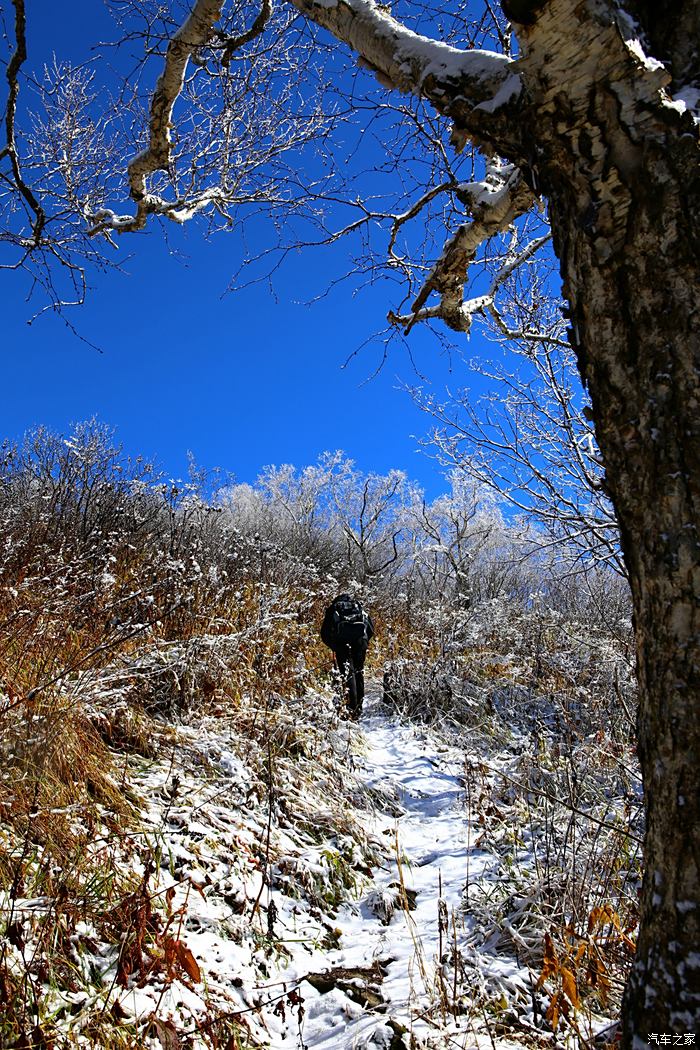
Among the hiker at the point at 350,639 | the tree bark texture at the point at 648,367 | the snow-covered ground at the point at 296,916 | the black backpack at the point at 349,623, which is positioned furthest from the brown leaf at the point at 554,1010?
the black backpack at the point at 349,623

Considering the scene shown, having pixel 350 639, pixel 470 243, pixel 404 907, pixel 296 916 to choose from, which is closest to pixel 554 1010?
pixel 404 907

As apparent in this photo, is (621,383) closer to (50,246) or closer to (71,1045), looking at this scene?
(71,1045)

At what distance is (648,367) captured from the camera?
1261 millimetres

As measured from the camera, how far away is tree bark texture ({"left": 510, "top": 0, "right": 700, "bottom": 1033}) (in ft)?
3.90

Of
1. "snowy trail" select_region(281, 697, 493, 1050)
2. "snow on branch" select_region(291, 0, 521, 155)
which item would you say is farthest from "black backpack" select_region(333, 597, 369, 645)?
"snow on branch" select_region(291, 0, 521, 155)

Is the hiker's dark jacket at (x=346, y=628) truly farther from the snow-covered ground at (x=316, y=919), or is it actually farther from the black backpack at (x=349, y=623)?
the snow-covered ground at (x=316, y=919)

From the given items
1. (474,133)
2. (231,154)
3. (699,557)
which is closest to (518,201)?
(474,133)

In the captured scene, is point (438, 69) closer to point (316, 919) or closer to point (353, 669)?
point (316, 919)

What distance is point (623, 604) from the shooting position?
40.4 ft

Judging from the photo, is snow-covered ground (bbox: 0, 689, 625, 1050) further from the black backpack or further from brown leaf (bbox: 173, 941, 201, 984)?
the black backpack

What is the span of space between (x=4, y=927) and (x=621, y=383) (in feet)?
8.49

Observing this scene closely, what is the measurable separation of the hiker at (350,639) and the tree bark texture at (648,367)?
16.8 feet

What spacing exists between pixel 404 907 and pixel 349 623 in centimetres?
355

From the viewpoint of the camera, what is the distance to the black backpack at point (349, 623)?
640 cm
